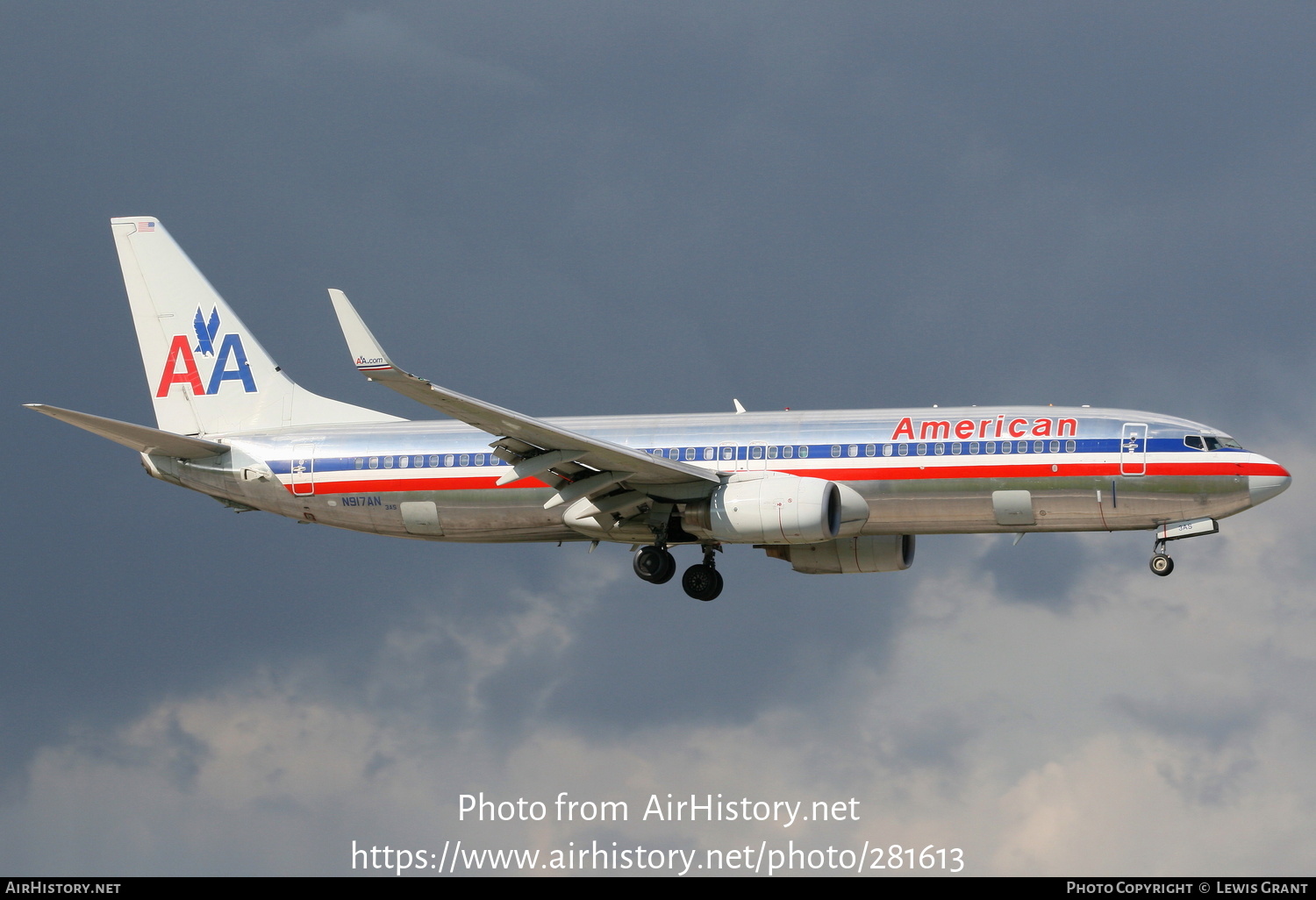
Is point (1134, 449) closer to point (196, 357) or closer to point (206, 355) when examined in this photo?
point (206, 355)

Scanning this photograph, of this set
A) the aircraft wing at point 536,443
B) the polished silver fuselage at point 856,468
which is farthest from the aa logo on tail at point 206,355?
the aircraft wing at point 536,443

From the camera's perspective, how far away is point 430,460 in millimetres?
53812

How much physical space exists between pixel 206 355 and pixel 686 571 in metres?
18.2

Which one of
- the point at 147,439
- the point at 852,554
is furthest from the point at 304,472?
the point at 852,554

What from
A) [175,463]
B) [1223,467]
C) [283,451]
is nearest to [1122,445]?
[1223,467]

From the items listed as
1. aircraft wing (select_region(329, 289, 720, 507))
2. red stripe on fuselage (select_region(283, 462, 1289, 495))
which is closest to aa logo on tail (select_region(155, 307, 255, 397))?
red stripe on fuselage (select_region(283, 462, 1289, 495))

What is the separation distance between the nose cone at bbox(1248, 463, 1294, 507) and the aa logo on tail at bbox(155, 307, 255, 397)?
31367mm

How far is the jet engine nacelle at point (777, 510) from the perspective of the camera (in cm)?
4838

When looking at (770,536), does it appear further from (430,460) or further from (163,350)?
(163,350)

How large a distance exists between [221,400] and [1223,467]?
Result: 3156cm

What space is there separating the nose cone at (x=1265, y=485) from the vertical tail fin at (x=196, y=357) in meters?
26.5

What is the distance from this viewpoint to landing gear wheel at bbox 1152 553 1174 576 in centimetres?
4952

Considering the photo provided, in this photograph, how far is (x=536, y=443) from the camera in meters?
48.5

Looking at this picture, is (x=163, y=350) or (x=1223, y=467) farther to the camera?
(x=163, y=350)
